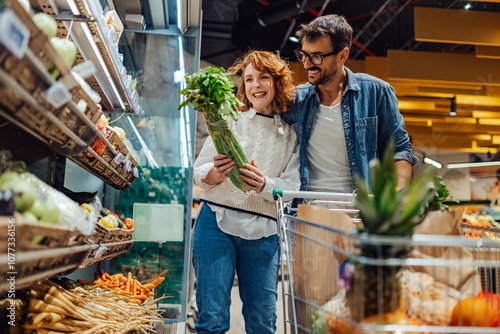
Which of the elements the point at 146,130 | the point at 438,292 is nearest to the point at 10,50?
the point at 438,292

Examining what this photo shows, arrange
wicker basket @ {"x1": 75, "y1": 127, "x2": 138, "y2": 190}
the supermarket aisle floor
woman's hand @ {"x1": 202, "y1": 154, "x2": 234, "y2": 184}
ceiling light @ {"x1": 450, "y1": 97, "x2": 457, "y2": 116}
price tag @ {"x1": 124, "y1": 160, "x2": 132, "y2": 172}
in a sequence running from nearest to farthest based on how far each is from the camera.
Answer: woman's hand @ {"x1": 202, "y1": 154, "x2": 234, "y2": 184}, wicker basket @ {"x1": 75, "y1": 127, "x2": 138, "y2": 190}, price tag @ {"x1": 124, "y1": 160, "x2": 132, "y2": 172}, the supermarket aisle floor, ceiling light @ {"x1": 450, "y1": 97, "x2": 457, "y2": 116}

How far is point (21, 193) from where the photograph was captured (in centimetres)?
118

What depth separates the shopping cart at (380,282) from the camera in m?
1.03

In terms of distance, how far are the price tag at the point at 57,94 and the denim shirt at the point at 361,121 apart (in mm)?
1306

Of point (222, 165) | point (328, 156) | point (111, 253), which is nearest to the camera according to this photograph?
point (222, 165)

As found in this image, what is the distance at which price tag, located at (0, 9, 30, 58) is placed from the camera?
89cm

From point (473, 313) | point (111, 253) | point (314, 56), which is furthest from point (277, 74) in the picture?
point (473, 313)

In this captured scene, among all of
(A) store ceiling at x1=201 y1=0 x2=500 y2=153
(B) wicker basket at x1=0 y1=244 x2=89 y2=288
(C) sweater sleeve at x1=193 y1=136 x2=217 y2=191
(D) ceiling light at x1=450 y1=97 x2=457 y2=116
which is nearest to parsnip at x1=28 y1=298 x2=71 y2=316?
(B) wicker basket at x1=0 y1=244 x2=89 y2=288

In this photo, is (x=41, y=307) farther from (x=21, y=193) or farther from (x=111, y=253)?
(x=111, y=253)

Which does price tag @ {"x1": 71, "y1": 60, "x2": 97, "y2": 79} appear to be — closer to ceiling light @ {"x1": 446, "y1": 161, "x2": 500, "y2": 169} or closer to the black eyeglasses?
the black eyeglasses

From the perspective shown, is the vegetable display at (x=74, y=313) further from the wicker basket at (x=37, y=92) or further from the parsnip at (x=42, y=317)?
the wicker basket at (x=37, y=92)

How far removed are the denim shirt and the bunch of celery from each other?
0.47 m

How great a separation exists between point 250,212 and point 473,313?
3.99 ft

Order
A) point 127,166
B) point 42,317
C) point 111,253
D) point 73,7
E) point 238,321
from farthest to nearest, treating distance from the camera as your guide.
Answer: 1. point 238,321
2. point 127,166
3. point 111,253
4. point 73,7
5. point 42,317
